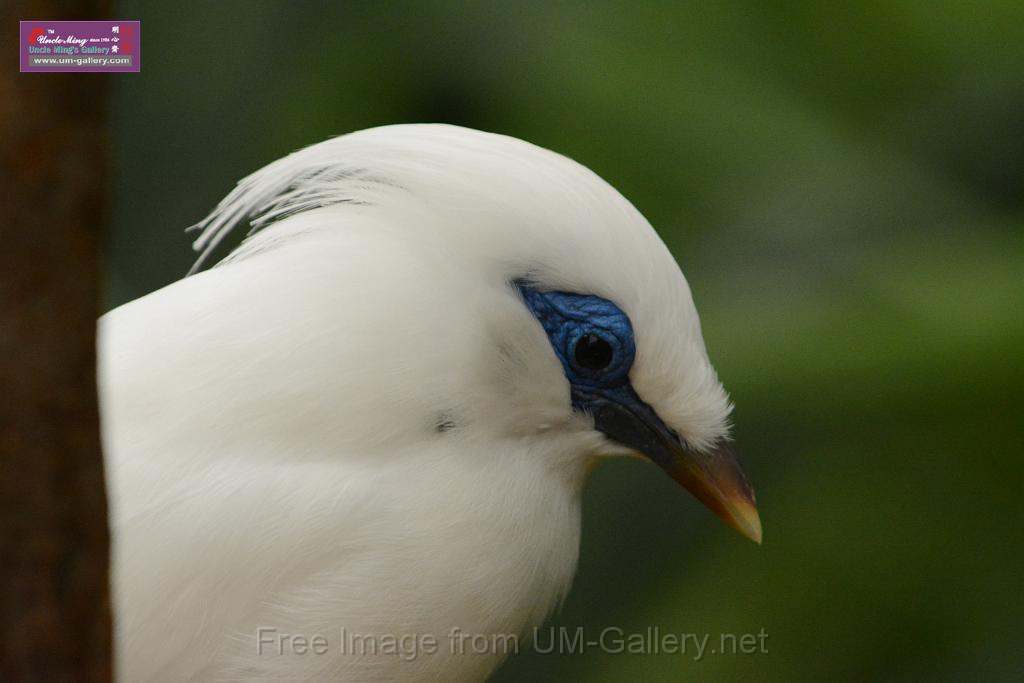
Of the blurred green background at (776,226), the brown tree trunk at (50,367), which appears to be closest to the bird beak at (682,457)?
the blurred green background at (776,226)

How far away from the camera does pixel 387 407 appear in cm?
127

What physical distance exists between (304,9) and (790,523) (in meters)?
1.48

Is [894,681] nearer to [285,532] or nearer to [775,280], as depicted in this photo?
[775,280]

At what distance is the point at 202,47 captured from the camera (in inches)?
106

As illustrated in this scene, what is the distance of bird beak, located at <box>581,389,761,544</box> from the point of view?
1390mm

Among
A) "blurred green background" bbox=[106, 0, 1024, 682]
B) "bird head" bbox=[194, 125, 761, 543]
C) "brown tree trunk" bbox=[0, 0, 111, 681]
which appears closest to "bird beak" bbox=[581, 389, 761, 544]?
"bird head" bbox=[194, 125, 761, 543]

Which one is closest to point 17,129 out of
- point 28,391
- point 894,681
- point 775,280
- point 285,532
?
point 28,391

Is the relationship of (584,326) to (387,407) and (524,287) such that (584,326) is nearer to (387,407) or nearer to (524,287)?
(524,287)

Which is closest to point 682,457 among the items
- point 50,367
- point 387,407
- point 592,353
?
point 592,353

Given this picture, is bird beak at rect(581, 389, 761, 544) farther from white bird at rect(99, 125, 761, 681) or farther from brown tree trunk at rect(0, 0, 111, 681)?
brown tree trunk at rect(0, 0, 111, 681)

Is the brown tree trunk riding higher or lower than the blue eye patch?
higher

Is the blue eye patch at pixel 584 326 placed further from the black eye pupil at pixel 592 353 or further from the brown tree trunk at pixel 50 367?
the brown tree trunk at pixel 50 367

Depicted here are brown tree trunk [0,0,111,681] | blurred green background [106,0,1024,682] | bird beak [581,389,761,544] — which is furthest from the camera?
blurred green background [106,0,1024,682]

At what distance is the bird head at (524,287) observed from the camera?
131cm
